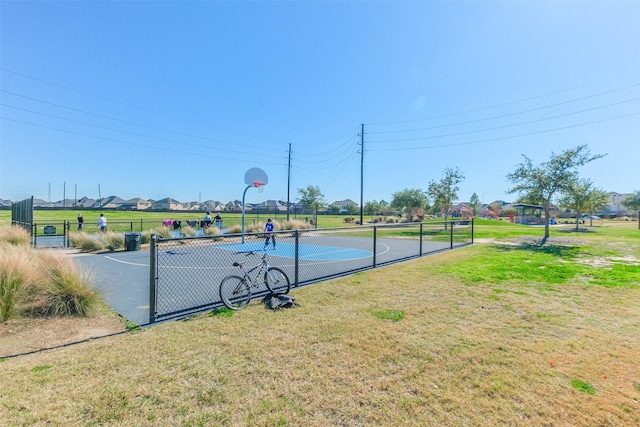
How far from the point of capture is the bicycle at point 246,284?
5348mm

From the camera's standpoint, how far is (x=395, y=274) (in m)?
8.07

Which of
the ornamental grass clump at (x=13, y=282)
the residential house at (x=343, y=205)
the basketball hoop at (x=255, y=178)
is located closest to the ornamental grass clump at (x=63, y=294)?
the ornamental grass clump at (x=13, y=282)

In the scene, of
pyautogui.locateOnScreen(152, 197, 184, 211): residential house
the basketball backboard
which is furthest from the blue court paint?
pyautogui.locateOnScreen(152, 197, 184, 211): residential house

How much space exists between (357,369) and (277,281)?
3.20 metres

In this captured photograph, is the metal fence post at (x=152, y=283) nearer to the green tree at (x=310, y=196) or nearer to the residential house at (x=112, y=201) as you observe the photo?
the green tree at (x=310, y=196)

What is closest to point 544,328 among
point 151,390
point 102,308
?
point 151,390

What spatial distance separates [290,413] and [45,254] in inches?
264

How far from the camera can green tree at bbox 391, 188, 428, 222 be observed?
146 feet

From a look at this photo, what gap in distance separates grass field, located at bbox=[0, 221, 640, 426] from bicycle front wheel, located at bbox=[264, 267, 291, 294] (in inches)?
22.1

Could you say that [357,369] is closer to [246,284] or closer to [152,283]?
[246,284]

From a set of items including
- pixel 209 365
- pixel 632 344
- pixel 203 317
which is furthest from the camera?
pixel 203 317

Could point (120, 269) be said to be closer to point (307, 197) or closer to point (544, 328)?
point (544, 328)

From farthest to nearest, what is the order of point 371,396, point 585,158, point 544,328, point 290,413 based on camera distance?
point 585,158 → point 544,328 → point 371,396 → point 290,413

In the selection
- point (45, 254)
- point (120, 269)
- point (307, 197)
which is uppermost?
point (307, 197)
